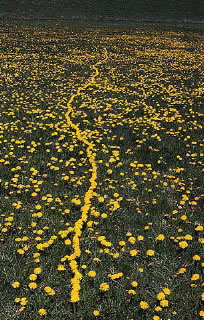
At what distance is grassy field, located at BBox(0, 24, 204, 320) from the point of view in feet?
10.4

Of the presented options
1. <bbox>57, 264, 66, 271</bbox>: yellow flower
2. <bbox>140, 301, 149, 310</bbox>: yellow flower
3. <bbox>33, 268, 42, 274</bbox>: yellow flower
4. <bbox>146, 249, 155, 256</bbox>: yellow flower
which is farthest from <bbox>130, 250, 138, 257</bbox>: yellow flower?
<bbox>33, 268, 42, 274</bbox>: yellow flower

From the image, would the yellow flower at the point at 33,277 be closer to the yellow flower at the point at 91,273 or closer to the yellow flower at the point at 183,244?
the yellow flower at the point at 91,273

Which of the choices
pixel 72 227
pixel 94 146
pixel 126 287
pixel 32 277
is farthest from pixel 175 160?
pixel 32 277

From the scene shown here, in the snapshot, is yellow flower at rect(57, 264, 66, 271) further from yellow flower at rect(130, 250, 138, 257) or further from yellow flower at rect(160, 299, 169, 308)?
yellow flower at rect(160, 299, 169, 308)

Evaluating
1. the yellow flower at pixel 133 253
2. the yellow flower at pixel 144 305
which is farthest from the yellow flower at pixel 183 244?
the yellow flower at pixel 144 305

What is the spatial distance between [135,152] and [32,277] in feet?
11.3

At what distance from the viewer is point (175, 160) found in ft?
19.3

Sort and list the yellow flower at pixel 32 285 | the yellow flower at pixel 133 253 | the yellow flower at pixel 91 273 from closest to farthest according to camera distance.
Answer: the yellow flower at pixel 32 285 → the yellow flower at pixel 91 273 → the yellow flower at pixel 133 253

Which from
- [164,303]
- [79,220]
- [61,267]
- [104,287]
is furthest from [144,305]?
[79,220]

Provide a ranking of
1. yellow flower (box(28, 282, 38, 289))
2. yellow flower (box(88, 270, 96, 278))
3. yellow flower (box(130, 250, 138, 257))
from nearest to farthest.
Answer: yellow flower (box(28, 282, 38, 289)) → yellow flower (box(88, 270, 96, 278)) → yellow flower (box(130, 250, 138, 257))

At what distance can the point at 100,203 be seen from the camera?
4.58 metres

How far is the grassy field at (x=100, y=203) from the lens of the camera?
3156mm

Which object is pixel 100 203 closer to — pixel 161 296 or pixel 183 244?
pixel 183 244

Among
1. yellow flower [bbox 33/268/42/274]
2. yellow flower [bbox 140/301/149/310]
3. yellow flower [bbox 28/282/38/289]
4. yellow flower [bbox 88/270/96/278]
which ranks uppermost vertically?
yellow flower [bbox 33/268/42/274]
